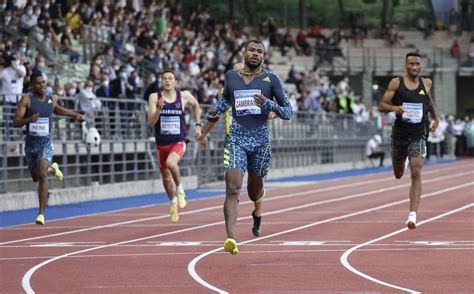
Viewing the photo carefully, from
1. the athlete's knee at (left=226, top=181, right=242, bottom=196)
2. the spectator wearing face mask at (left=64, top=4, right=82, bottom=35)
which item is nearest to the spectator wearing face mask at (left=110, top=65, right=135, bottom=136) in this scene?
the spectator wearing face mask at (left=64, top=4, right=82, bottom=35)

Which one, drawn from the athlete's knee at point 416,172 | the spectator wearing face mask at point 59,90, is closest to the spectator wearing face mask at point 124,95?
the spectator wearing face mask at point 59,90

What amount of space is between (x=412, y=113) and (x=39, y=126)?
5981 mm

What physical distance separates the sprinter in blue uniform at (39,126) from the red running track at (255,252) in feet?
2.58

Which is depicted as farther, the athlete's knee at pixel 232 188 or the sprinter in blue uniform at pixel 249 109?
the sprinter in blue uniform at pixel 249 109

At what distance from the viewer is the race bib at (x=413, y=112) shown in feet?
59.5

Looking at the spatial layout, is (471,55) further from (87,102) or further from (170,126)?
(170,126)

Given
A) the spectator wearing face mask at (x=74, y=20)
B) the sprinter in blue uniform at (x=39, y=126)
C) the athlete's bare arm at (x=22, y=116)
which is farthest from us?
the spectator wearing face mask at (x=74, y=20)

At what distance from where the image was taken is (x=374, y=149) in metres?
53.8

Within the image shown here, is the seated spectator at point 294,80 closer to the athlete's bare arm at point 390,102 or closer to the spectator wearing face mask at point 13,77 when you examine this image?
the spectator wearing face mask at point 13,77

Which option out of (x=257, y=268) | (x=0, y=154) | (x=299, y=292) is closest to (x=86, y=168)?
(x=0, y=154)

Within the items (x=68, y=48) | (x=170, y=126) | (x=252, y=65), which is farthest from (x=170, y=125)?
(x=68, y=48)

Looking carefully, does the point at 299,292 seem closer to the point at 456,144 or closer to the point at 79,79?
the point at 79,79

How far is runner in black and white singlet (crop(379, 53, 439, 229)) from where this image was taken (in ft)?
59.4

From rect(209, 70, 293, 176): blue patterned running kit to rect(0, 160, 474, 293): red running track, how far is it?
3.71 feet
